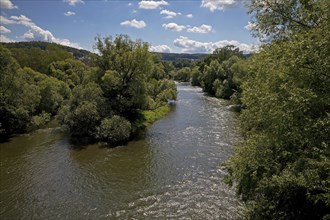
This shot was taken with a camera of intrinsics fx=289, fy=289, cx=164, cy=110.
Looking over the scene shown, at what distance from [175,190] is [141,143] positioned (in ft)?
38.2

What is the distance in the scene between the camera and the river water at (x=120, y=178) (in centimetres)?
1689

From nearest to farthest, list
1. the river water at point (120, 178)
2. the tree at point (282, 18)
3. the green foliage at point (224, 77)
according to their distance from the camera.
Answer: the tree at point (282, 18)
the river water at point (120, 178)
the green foliage at point (224, 77)

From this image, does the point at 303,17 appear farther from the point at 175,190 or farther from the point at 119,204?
the point at 119,204

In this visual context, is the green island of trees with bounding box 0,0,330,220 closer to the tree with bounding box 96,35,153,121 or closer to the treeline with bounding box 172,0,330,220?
the treeline with bounding box 172,0,330,220

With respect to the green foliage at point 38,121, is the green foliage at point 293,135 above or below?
above

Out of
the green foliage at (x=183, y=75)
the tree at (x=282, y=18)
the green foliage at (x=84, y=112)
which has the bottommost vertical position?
the green foliage at (x=183, y=75)

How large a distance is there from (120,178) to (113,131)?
9007mm

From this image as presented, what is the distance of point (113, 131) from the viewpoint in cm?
2980

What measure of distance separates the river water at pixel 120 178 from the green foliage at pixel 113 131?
50.8 inches

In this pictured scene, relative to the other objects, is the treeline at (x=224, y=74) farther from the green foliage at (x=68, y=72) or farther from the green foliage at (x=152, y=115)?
the green foliage at (x=68, y=72)

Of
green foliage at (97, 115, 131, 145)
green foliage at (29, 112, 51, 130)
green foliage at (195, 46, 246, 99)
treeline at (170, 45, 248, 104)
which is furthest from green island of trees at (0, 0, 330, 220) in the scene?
green foliage at (195, 46, 246, 99)

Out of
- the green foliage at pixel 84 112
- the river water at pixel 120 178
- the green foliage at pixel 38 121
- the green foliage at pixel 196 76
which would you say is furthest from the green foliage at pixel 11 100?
the green foliage at pixel 196 76

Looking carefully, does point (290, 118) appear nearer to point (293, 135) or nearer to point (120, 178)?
point (293, 135)

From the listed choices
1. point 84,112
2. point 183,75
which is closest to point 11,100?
point 84,112
